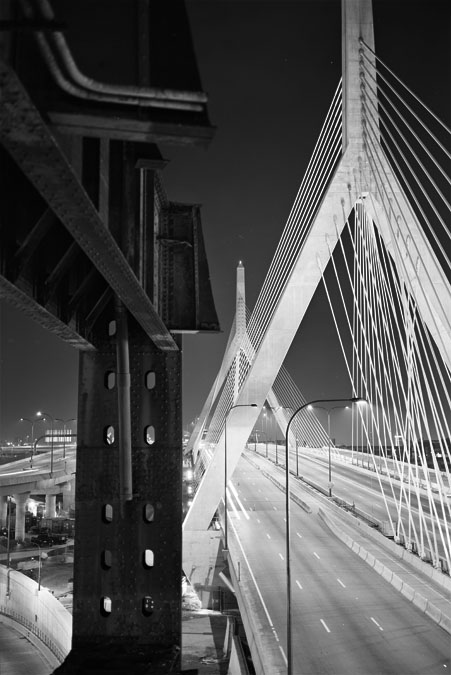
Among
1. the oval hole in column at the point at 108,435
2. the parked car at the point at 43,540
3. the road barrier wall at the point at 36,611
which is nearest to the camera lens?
the oval hole in column at the point at 108,435

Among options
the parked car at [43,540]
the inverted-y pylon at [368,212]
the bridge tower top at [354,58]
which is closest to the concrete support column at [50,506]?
the parked car at [43,540]

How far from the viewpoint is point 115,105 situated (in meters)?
3.73

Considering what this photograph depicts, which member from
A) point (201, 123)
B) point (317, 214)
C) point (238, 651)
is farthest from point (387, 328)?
point (201, 123)

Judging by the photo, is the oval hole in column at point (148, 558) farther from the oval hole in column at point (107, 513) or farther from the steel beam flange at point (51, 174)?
the steel beam flange at point (51, 174)

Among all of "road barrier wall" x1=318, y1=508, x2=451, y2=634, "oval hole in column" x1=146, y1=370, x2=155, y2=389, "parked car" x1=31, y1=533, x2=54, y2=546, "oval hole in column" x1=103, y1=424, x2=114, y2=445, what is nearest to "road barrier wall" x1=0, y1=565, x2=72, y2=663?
"road barrier wall" x1=318, y1=508, x2=451, y2=634

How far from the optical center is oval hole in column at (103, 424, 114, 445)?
7.71 m

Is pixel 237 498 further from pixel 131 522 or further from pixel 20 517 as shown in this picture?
pixel 131 522

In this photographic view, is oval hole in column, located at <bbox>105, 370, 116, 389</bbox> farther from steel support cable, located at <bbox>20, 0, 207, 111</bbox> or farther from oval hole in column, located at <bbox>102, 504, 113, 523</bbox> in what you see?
steel support cable, located at <bbox>20, 0, 207, 111</bbox>

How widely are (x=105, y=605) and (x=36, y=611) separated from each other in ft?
106

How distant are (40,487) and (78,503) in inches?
2381

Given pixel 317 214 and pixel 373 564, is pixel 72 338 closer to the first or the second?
pixel 317 214

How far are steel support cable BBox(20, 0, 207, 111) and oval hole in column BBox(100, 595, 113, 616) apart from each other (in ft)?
17.9

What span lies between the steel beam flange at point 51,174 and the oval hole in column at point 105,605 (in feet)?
11.8

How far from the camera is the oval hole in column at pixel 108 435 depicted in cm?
771
